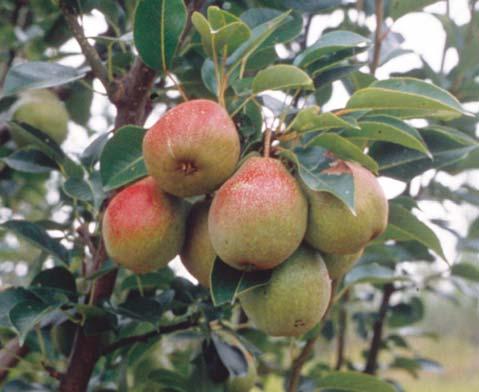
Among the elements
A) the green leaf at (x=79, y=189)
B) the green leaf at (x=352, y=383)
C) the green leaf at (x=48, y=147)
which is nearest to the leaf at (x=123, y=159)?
the green leaf at (x=79, y=189)

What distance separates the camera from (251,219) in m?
0.89

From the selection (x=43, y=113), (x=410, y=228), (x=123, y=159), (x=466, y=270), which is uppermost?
(x=123, y=159)

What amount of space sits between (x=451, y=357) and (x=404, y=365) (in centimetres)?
588

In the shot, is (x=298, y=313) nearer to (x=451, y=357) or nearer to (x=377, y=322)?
(x=377, y=322)

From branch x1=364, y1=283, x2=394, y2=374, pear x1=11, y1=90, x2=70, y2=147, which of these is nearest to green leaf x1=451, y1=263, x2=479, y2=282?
branch x1=364, y1=283, x2=394, y2=374

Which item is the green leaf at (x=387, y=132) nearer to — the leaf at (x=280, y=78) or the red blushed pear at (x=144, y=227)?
the leaf at (x=280, y=78)

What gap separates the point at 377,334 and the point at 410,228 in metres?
0.82

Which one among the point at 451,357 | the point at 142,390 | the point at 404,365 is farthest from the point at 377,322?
the point at 451,357

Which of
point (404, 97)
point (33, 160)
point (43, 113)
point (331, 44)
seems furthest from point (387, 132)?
point (43, 113)

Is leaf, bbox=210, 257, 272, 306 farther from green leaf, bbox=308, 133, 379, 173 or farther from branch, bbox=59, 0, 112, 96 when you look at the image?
branch, bbox=59, 0, 112, 96

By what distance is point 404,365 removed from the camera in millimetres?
2150

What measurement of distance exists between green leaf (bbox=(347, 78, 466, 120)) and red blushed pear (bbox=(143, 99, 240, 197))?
20cm

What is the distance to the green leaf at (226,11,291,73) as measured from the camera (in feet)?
3.34

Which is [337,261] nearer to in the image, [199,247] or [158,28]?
[199,247]
